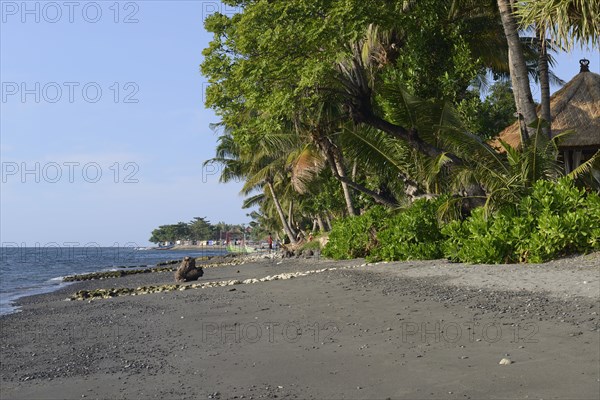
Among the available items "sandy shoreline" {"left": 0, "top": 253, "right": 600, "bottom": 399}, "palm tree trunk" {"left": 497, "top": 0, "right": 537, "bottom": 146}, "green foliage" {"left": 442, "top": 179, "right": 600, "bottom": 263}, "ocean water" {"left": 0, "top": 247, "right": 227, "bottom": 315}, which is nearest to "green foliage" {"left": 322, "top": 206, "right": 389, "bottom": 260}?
"palm tree trunk" {"left": 497, "top": 0, "right": 537, "bottom": 146}

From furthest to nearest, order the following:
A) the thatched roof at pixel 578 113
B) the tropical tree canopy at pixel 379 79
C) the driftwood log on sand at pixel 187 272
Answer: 1. the driftwood log on sand at pixel 187 272
2. the thatched roof at pixel 578 113
3. the tropical tree canopy at pixel 379 79

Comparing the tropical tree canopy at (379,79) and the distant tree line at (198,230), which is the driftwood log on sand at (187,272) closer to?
the tropical tree canopy at (379,79)

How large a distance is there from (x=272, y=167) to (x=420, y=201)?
64.4 ft

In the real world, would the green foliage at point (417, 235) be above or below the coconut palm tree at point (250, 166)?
below

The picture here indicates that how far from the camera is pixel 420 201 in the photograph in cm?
1681

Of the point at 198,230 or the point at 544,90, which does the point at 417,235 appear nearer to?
the point at 544,90

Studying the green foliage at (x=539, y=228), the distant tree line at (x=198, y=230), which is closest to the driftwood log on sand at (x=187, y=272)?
the green foliage at (x=539, y=228)

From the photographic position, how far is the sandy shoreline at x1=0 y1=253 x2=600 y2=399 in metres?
5.34

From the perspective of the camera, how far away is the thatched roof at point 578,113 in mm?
19094

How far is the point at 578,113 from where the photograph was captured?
19922 millimetres

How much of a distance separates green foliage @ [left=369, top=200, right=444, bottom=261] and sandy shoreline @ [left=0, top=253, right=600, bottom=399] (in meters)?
3.86

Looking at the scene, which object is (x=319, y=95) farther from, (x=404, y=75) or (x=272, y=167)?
(x=272, y=167)

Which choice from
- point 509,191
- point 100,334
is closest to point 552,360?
point 100,334

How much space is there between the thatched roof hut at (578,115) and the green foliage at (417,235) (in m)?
4.43
